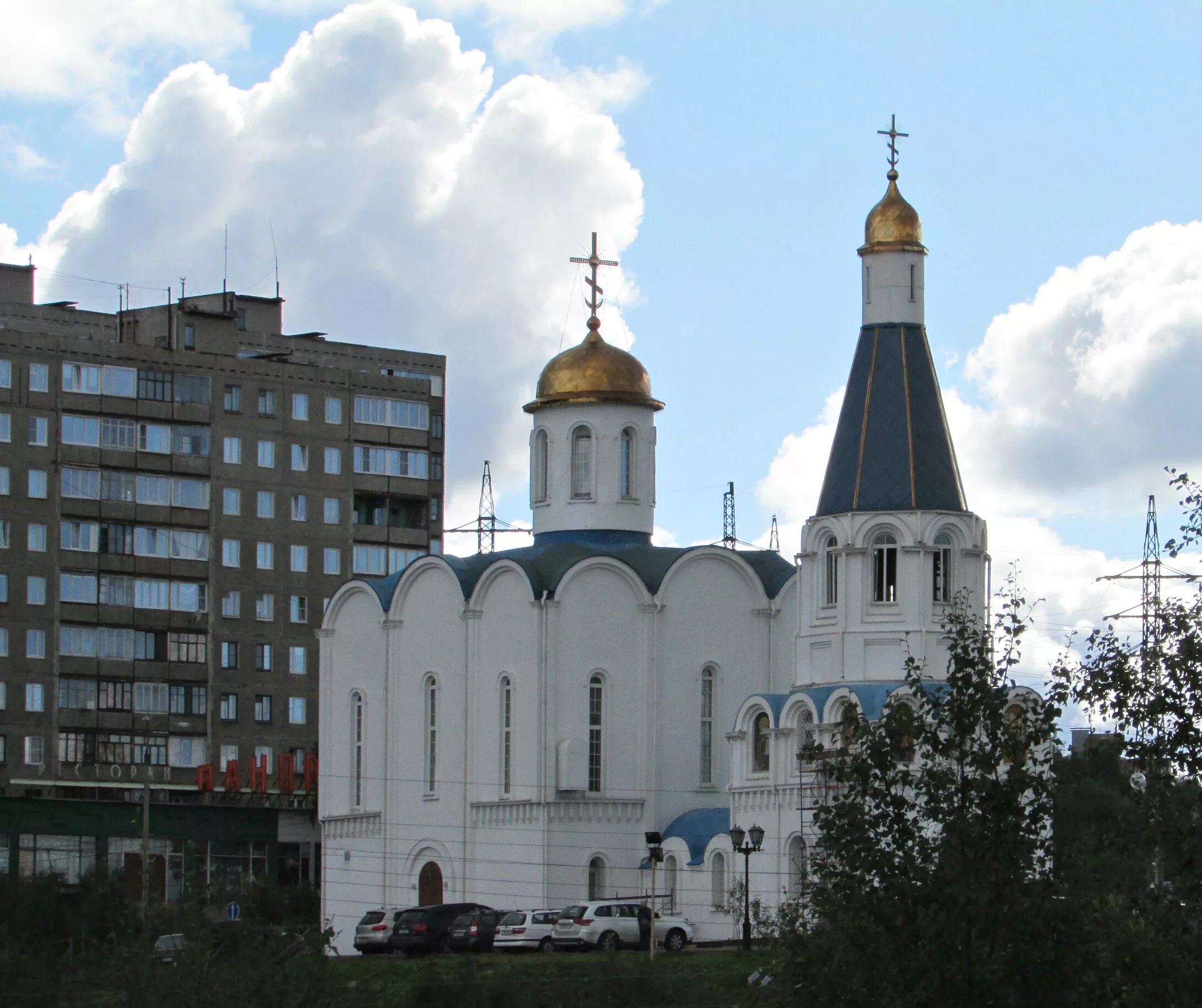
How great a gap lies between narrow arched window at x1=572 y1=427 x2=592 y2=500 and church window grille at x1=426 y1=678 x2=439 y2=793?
4.63 meters

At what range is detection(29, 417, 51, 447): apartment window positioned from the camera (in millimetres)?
66125

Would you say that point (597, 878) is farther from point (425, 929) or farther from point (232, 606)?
point (232, 606)

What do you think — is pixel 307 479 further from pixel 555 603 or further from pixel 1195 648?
pixel 1195 648

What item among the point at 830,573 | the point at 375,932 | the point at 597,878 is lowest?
the point at 375,932

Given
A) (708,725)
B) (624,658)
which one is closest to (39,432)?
(624,658)

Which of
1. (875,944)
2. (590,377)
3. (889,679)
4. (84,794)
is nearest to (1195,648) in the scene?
(875,944)

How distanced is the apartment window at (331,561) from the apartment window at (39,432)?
28.0ft

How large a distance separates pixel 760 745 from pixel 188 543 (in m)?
29.0

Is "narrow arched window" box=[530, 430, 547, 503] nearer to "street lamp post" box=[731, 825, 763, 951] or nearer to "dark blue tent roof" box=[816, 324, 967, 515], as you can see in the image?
"dark blue tent roof" box=[816, 324, 967, 515]

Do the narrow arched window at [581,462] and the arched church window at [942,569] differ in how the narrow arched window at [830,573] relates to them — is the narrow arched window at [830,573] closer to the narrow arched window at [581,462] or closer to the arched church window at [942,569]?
the arched church window at [942,569]

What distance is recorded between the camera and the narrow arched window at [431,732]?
157 ft

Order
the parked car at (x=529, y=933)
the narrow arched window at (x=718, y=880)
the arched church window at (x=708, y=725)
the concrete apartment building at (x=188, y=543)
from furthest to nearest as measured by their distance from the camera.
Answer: the concrete apartment building at (x=188, y=543), the arched church window at (x=708, y=725), the narrow arched window at (x=718, y=880), the parked car at (x=529, y=933)

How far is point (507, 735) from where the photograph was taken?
152ft

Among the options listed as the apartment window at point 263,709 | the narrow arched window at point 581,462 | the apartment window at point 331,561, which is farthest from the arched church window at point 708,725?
the apartment window at point 331,561
